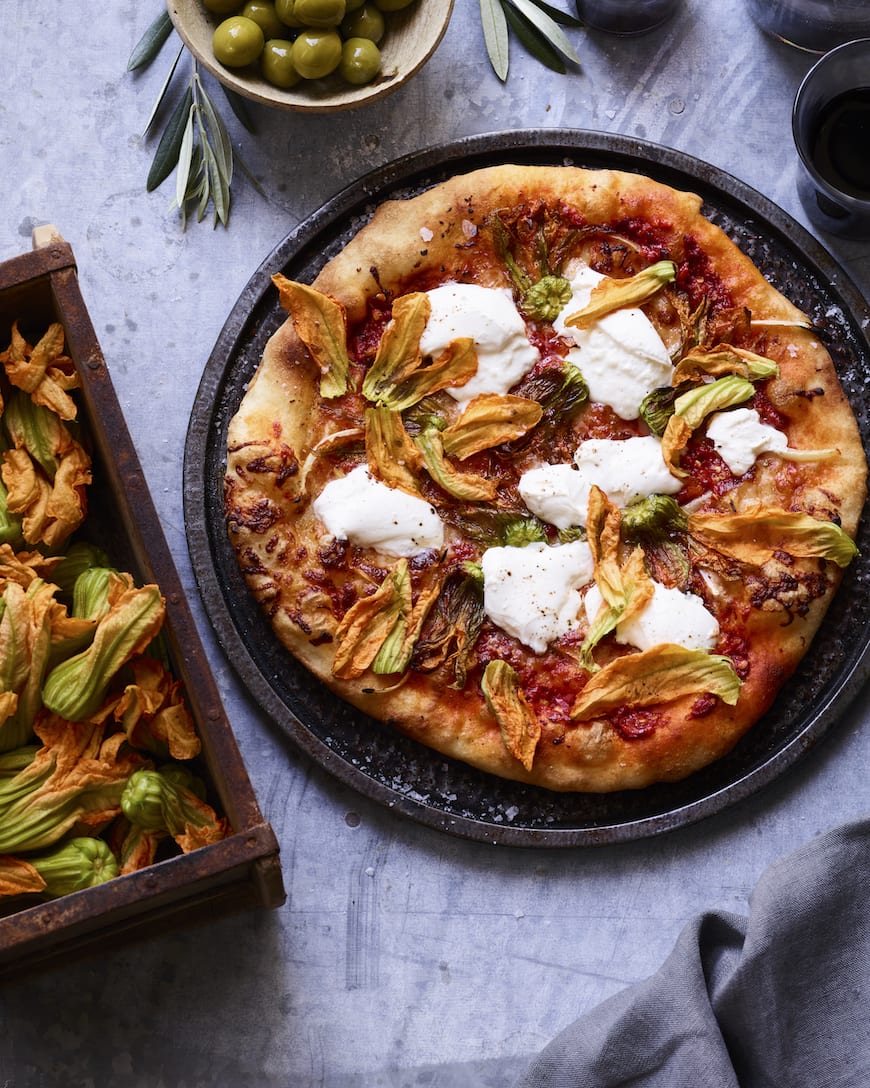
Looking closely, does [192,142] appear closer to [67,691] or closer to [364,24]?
[364,24]

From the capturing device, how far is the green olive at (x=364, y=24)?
8.61 ft

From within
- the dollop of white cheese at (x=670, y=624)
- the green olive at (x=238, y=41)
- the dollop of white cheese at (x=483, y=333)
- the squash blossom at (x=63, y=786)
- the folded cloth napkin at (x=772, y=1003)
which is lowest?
the folded cloth napkin at (x=772, y=1003)

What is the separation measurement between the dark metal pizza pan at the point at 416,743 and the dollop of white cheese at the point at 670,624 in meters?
0.29

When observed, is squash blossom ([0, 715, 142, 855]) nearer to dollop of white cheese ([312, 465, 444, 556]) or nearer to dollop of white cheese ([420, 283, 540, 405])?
dollop of white cheese ([312, 465, 444, 556])

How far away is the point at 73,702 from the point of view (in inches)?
91.1

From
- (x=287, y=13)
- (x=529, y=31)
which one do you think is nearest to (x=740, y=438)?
(x=529, y=31)

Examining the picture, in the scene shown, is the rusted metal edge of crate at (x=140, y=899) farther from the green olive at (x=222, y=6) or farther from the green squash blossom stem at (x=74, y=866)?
the green olive at (x=222, y=6)

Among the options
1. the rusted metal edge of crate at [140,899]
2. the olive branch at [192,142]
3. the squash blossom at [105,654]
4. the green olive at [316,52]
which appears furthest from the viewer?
the olive branch at [192,142]

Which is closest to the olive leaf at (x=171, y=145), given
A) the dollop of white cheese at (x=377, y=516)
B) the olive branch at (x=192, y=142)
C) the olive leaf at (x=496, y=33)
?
the olive branch at (x=192, y=142)

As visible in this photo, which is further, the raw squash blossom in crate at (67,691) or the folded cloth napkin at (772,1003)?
the folded cloth napkin at (772,1003)

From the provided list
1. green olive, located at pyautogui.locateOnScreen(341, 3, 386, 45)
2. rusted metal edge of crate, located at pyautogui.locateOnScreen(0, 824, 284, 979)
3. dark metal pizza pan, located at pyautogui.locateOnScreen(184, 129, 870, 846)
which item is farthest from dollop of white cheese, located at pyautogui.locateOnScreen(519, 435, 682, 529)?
green olive, located at pyautogui.locateOnScreen(341, 3, 386, 45)

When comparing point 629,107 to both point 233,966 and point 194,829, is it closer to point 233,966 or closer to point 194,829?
point 194,829

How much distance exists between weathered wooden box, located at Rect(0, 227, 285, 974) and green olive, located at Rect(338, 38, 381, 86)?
0.71 meters

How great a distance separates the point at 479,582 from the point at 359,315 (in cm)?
60
